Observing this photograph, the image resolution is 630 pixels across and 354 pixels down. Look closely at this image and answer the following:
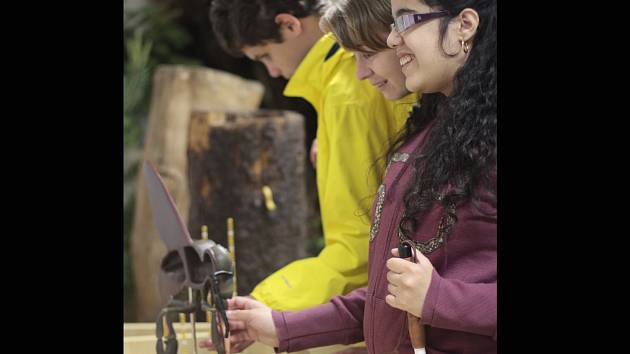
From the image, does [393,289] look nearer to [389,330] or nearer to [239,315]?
[389,330]

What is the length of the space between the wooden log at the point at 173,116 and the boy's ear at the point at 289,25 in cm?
183

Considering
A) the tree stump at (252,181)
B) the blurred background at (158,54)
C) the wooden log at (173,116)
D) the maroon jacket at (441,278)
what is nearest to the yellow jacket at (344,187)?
the maroon jacket at (441,278)

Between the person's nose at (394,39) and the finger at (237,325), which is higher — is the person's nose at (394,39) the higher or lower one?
the higher one

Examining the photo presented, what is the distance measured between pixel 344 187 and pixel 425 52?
269 millimetres

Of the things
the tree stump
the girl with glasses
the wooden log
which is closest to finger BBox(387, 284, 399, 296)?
the girl with glasses

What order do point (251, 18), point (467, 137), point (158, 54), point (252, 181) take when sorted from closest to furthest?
1. point (467, 137)
2. point (251, 18)
3. point (252, 181)
4. point (158, 54)

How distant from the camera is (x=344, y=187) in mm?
1103

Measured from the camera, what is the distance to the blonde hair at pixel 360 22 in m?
1.00

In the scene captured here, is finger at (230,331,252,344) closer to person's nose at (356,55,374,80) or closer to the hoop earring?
person's nose at (356,55,374,80)

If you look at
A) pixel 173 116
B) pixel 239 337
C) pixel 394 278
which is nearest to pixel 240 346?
pixel 239 337

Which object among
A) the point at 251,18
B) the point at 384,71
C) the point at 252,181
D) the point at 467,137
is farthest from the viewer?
the point at 252,181

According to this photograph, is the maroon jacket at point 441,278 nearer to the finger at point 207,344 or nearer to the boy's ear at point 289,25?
the finger at point 207,344
